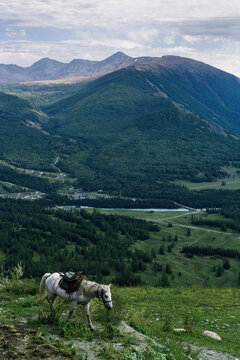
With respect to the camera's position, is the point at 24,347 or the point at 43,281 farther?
the point at 43,281

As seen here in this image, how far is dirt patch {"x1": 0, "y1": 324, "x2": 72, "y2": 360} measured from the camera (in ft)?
54.6

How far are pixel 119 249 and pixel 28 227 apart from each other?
51836mm

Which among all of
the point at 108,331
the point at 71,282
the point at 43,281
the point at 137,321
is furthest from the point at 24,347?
the point at 137,321

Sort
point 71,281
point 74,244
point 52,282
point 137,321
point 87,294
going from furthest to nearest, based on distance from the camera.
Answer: point 74,244 → point 137,321 → point 52,282 → point 71,281 → point 87,294

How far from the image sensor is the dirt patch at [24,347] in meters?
16.6

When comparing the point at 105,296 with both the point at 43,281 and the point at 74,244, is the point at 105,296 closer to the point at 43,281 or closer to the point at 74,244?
the point at 43,281

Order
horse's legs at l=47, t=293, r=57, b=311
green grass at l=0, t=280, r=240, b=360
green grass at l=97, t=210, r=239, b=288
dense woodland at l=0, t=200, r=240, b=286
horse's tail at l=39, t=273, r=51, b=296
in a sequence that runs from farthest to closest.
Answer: dense woodland at l=0, t=200, r=240, b=286 → green grass at l=97, t=210, r=239, b=288 → horse's tail at l=39, t=273, r=51, b=296 → horse's legs at l=47, t=293, r=57, b=311 → green grass at l=0, t=280, r=240, b=360

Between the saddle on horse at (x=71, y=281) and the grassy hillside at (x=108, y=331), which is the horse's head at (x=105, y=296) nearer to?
the grassy hillside at (x=108, y=331)

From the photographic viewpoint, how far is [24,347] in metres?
17.4

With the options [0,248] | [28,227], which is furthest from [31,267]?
[28,227]

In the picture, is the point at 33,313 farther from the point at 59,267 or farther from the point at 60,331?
the point at 59,267

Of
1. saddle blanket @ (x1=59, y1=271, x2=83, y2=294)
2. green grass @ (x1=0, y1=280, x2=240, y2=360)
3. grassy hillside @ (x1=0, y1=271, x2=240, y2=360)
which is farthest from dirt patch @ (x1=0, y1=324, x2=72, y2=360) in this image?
saddle blanket @ (x1=59, y1=271, x2=83, y2=294)

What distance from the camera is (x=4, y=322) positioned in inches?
805

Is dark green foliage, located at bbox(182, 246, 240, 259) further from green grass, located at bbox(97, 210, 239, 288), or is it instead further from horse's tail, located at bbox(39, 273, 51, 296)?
horse's tail, located at bbox(39, 273, 51, 296)
